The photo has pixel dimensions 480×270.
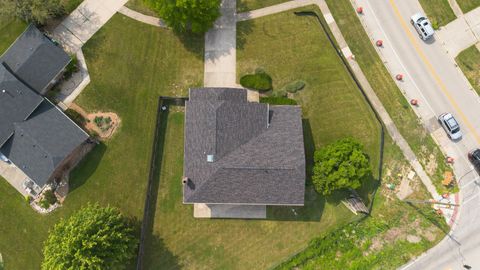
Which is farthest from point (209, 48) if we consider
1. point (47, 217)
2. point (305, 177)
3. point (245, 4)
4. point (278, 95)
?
point (47, 217)

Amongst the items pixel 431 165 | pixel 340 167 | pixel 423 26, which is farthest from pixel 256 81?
pixel 431 165

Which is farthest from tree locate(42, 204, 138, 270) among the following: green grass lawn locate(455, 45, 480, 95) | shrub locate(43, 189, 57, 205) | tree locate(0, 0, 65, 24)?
green grass lawn locate(455, 45, 480, 95)

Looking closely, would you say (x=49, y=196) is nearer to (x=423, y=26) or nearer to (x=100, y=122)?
(x=100, y=122)

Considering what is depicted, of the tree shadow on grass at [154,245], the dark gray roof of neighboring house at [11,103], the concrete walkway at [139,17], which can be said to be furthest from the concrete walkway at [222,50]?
the dark gray roof of neighboring house at [11,103]

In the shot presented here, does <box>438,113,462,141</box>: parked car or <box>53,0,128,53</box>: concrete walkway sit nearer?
<box>438,113,462,141</box>: parked car

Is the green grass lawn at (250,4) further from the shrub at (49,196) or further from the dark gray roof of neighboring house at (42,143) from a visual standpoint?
the shrub at (49,196)

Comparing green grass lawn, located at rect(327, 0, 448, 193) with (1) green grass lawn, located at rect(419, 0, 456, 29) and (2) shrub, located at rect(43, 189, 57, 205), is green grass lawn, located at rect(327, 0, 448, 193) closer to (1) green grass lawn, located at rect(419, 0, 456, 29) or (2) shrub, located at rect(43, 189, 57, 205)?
(1) green grass lawn, located at rect(419, 0, 456, 29)

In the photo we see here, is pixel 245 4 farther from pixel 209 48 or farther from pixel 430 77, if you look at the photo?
pixel 430 77
